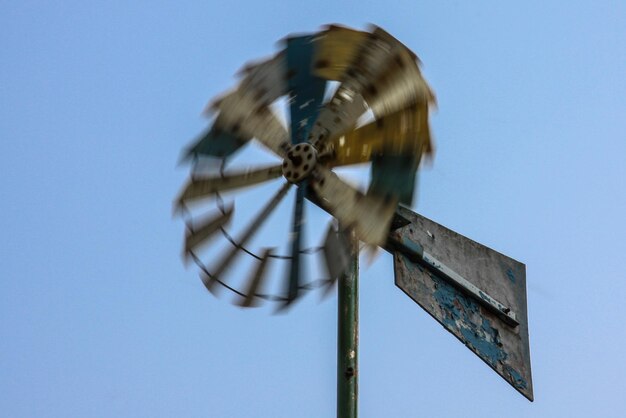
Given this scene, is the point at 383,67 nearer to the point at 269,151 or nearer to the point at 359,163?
the point at 359,163

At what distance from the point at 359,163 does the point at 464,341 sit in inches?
49.8

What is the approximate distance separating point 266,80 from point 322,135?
540 millimetres

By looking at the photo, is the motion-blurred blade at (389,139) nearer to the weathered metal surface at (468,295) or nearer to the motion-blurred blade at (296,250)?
the motion-blurred blade at (296,250)

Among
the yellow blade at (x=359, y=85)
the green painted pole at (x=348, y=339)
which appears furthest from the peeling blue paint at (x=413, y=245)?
the yellow blade at (x=359, y=85)

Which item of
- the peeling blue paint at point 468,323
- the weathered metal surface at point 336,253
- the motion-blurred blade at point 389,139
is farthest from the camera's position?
the peeling blue paint at point 468,323

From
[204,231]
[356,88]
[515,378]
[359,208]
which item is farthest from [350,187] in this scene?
[515,378]

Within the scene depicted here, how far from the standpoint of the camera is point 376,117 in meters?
6.12

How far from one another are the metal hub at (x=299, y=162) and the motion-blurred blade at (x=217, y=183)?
234 millimetres

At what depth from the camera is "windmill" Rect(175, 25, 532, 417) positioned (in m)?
5.84

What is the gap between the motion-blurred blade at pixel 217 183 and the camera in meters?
6.59

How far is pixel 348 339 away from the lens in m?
6.02

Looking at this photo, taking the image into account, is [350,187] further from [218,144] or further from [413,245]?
[218,144]

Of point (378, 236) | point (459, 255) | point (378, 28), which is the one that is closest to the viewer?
point (378, 236)

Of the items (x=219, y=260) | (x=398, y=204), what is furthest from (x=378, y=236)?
(x=219, y=260)
